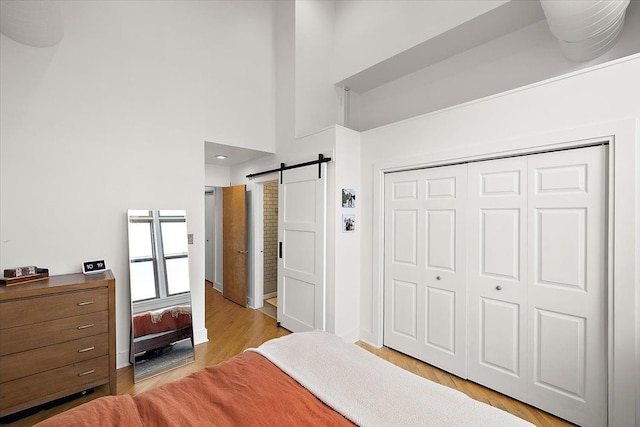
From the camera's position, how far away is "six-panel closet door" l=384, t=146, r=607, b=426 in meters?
1.99

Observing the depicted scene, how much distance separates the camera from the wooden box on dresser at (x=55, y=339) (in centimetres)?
195

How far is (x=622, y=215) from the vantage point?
182 cm

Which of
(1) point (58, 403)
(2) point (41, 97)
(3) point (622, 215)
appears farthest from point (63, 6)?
(3) point (622, 215)

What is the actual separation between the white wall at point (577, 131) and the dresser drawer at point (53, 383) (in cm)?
321

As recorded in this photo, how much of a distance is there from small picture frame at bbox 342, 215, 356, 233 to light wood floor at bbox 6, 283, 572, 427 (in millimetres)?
1333

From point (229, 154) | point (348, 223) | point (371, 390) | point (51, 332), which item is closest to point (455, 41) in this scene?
point (348, 223)

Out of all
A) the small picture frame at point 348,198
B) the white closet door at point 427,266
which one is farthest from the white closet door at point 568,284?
the small picture frame at point 348,198

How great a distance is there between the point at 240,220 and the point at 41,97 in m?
2.63

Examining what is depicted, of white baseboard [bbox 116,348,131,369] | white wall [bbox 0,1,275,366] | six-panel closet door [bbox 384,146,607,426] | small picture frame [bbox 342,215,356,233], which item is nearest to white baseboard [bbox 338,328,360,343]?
six-panel closet door [bbox 384,146,607,426]

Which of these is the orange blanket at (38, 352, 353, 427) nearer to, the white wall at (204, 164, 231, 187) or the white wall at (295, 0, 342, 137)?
the white wall at (295, 0, 342, 137)

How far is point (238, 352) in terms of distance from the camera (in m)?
3.09

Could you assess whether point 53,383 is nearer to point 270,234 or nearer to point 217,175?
point 270,234

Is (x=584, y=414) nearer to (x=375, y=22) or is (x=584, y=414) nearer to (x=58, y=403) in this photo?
(x=58, y=403)

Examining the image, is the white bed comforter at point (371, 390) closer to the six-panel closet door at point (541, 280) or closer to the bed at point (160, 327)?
the six-panel closet door at point (541, 280)
